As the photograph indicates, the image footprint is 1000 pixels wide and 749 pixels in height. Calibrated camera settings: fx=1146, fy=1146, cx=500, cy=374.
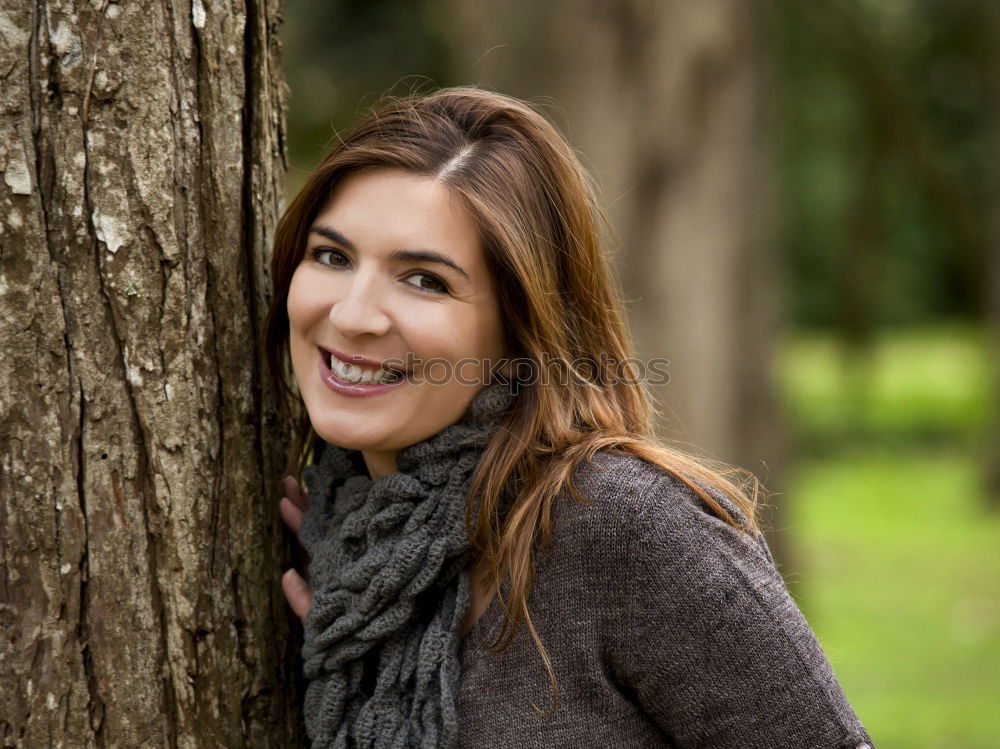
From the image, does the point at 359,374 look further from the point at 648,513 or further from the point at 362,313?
the point at 648,513

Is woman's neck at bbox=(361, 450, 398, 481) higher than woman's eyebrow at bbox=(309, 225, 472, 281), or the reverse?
woman's eyebrow at bbox=(309, 225, 472, 281)

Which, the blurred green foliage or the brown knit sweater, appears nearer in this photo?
the brown knit sweater

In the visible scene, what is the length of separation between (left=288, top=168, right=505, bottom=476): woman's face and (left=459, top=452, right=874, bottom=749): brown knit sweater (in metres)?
Result: 0.30

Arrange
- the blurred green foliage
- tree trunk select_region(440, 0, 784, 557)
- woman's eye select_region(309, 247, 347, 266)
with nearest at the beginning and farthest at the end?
woman's eye select_region(309, 247, 347, 266) < tree trunk select_region(440, 0, 784, 557) < the blurred green foliage

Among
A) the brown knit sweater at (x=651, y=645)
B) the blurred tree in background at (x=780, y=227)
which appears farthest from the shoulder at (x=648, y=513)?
the blurred tree in background at (x=780, y=227)

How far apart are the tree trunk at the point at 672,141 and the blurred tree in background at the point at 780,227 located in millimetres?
11

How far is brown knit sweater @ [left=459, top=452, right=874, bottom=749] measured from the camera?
6.19 ft

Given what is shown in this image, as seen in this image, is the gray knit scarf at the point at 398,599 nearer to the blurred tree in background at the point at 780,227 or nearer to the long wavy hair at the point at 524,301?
the long wavy hair at the point at 524,301

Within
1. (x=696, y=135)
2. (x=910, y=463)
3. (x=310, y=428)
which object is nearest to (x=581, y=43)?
(x=696, y=135)

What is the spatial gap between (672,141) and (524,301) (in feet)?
13.4

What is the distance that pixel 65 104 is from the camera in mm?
1812

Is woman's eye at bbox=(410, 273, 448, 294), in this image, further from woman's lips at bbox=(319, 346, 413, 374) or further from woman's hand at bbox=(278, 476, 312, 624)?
woman's hand at bbox=(278, 476, 312, 624)

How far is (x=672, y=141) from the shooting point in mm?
5926

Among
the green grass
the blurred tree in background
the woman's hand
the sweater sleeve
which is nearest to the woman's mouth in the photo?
the woman's hand
